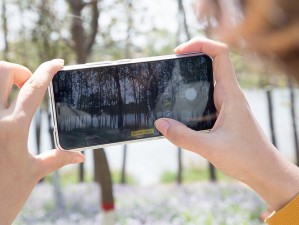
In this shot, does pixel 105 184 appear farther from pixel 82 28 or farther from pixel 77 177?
pixel 77 177

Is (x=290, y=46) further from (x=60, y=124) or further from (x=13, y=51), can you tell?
(x=13, y=51)

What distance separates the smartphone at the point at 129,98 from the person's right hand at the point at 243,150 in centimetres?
8

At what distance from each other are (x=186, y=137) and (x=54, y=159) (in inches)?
8.1

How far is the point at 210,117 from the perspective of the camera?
89 cm

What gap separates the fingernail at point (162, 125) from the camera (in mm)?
838

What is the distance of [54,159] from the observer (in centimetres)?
77

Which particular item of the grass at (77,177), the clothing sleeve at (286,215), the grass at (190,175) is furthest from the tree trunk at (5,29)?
the clothing sleeve at (286,215)

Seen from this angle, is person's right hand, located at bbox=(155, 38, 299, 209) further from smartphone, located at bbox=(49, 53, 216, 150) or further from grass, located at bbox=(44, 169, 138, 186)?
grass, located at bbox=(44, 169, 138, 186)

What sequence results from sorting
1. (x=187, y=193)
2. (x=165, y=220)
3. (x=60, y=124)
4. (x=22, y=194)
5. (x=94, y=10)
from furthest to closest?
(x=187, y=193)
(x=165, y=220)
(x=94, y=10)
(x=60, y=124)
(x=22, y=194)

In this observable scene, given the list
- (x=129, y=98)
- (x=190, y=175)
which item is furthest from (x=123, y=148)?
(x=129, y=98)

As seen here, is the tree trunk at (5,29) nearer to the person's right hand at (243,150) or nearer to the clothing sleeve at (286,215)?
the person's right hand at (243,150)

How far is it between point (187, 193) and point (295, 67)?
388 cm

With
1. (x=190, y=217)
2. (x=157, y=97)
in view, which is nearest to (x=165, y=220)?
(x=190, y=217)

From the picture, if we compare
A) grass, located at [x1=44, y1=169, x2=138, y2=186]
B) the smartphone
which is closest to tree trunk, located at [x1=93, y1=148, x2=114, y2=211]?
the smartphone
